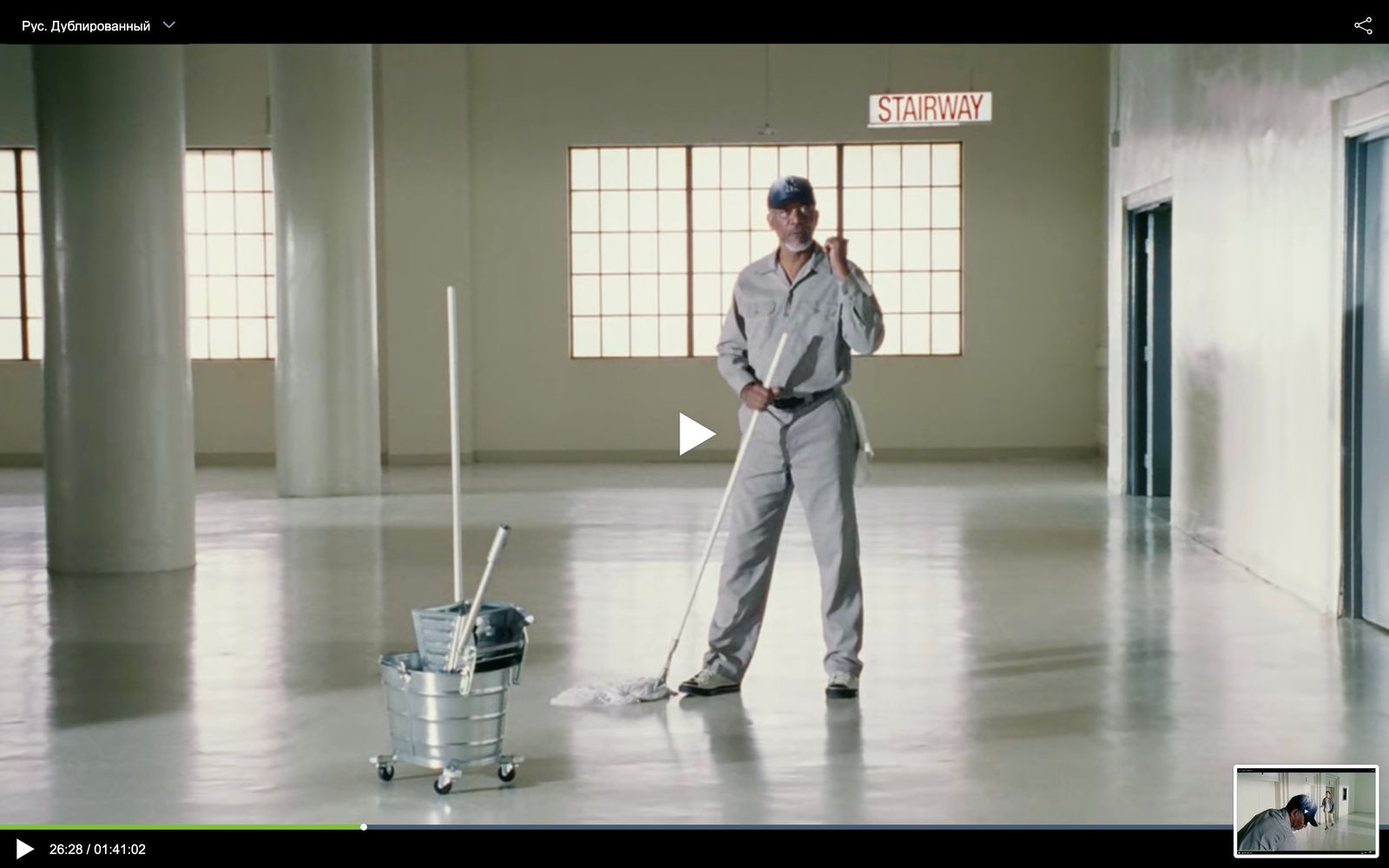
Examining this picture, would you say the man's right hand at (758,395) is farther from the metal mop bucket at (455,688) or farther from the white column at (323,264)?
the white column at (323,264)

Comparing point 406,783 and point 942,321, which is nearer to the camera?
point 406,783

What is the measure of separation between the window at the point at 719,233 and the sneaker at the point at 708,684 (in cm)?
1190

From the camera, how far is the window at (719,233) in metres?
18.0

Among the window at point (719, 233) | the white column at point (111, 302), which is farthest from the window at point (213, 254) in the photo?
the white column at point (111, 302)

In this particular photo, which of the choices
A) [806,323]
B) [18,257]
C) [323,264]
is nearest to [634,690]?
[806,323]

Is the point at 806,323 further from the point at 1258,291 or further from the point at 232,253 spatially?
the point at 232,253

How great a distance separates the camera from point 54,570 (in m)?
9.85

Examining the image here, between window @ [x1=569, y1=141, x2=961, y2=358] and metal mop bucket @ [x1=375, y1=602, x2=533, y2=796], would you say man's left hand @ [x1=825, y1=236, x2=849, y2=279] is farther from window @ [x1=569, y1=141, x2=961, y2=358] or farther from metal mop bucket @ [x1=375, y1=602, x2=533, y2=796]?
window @ [x1=569, y1=141, x2=961, y2=358]

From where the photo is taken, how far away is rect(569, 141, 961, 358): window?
18.0 m
